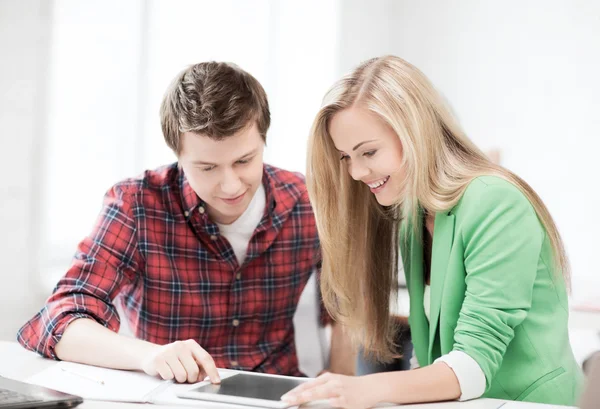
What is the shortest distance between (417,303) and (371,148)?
300 mm

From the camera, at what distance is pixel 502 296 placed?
3.34 feet

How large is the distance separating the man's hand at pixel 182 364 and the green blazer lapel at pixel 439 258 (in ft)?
1.26

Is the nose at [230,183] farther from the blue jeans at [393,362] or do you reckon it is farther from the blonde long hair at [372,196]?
the blue jeans at [393,362]

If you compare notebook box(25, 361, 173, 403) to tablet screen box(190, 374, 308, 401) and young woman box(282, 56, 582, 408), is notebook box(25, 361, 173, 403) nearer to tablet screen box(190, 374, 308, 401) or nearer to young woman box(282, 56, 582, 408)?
tablet screen box(190, 374, 308, 401)

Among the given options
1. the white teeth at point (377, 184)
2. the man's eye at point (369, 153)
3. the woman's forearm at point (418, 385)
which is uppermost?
the man's eye at point (369, 153)

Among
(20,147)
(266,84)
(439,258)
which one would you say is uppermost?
(266,84)

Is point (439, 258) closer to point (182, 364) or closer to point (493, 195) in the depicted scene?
point (493, 195)

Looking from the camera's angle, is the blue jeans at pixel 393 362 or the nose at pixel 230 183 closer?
the nose at pixel 230 183

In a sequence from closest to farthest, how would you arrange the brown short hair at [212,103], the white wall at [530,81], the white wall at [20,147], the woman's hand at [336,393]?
the woman's hand at [336,393], the brown short hair at [212,103], the white wall at [20,147], the white wall at [530,81]

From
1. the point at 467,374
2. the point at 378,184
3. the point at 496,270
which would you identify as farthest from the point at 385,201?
the point at 467,374

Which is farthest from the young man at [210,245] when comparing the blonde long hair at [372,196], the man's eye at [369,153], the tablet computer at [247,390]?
the tablet computer at [247,390]

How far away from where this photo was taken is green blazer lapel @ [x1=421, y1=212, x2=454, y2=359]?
44.9 inches

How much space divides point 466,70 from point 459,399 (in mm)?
2215

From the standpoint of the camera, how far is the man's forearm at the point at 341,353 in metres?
1.61
